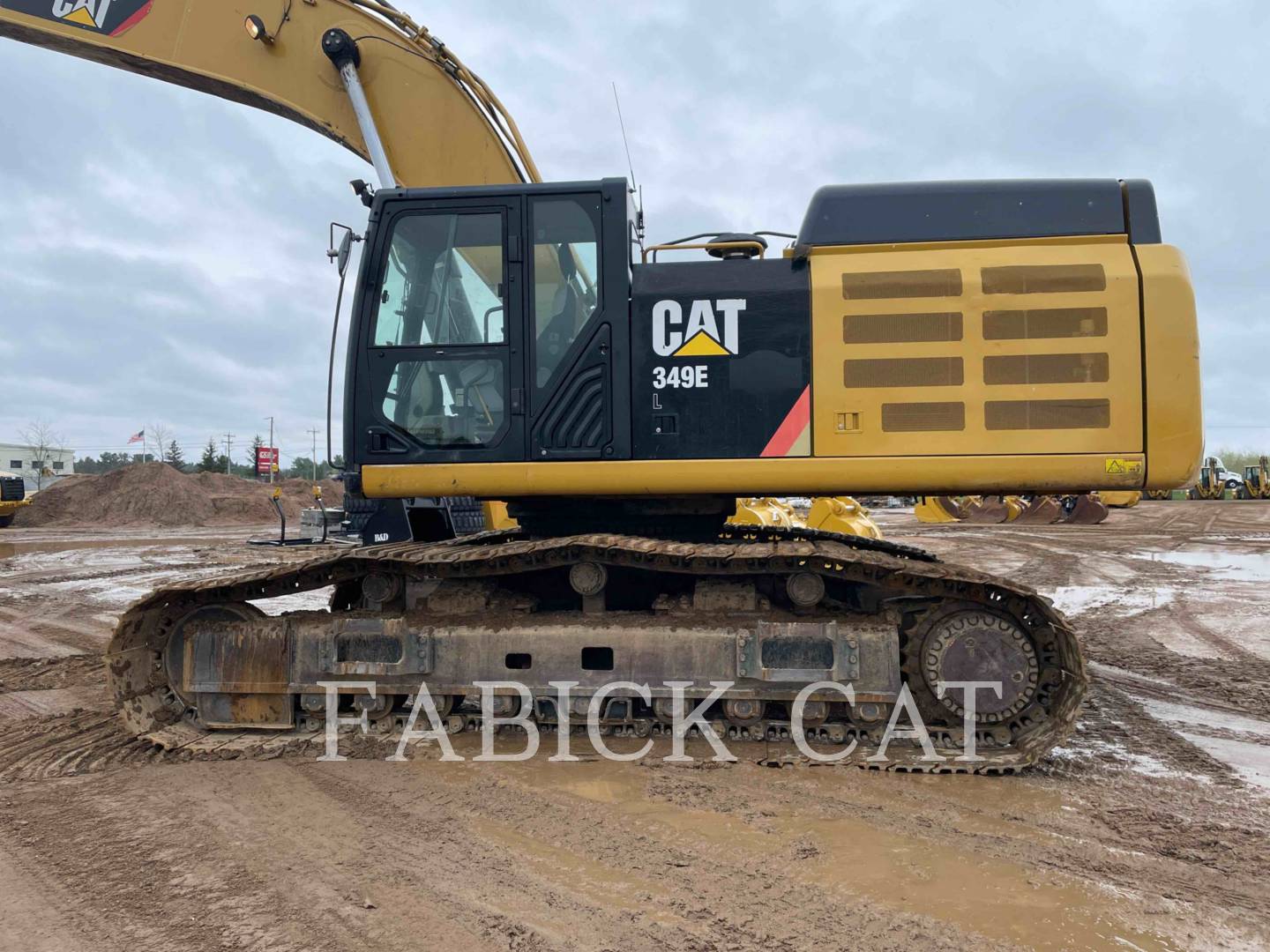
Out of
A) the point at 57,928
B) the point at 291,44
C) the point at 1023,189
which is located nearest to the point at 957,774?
the point at 1023,189

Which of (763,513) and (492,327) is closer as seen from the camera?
(492,327)

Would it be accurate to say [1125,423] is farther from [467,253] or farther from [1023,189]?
[467,253]

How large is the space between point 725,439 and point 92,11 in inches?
226

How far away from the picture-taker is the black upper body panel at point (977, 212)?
4152 millimetres

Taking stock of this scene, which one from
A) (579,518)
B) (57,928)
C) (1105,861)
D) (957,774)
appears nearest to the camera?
(57,928)

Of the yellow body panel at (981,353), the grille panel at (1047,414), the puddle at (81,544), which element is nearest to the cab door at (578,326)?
the yellow body panel at (981,353)

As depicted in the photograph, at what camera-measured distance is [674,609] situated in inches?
171

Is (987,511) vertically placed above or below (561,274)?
below

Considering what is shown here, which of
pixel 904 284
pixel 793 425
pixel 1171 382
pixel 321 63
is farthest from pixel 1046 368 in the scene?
pixel 321 63

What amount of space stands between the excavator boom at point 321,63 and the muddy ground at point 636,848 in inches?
165

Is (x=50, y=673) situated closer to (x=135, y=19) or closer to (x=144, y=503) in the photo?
(x=135, y=19)

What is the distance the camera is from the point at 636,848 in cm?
306

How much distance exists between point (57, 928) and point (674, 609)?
288 centimetres

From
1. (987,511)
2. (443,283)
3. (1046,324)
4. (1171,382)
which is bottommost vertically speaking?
(987,511)
